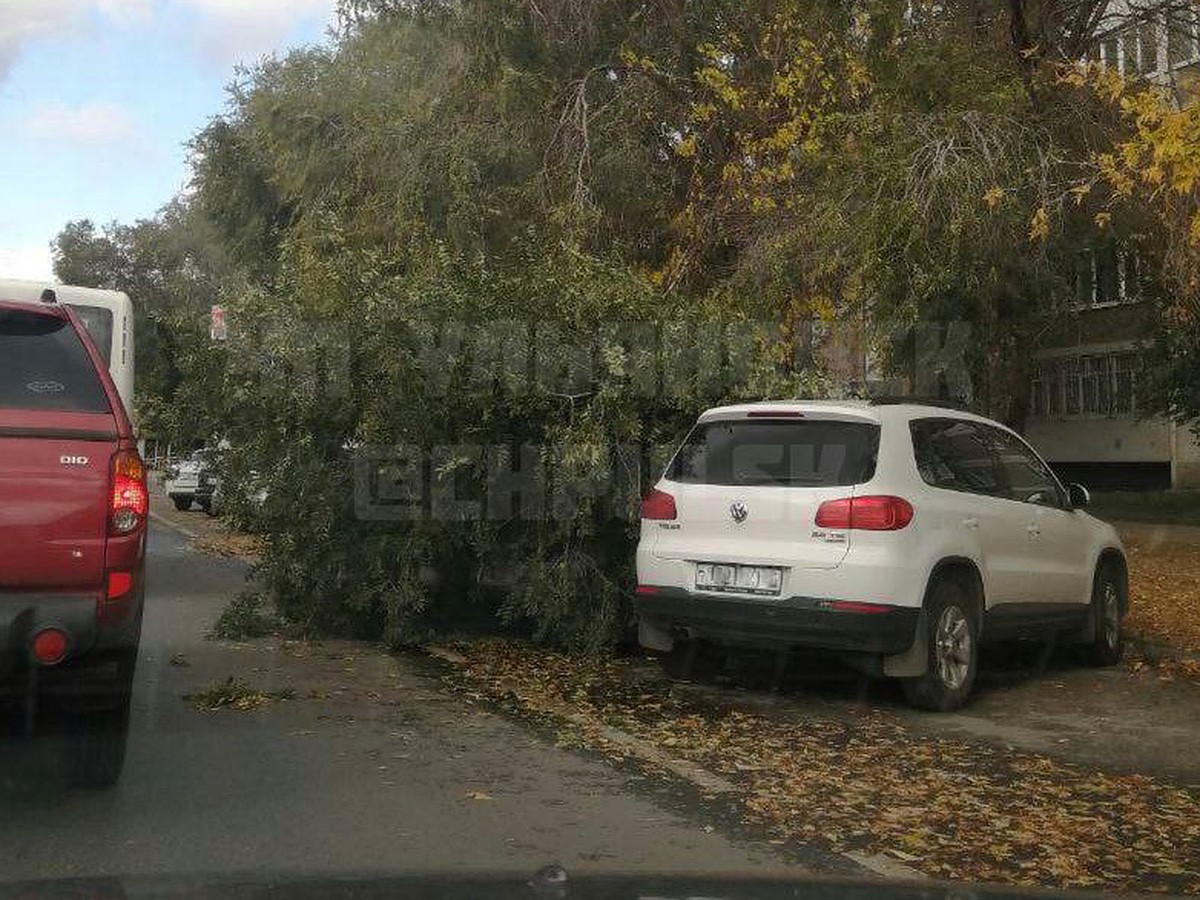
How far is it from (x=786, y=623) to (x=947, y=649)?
1.01 meters

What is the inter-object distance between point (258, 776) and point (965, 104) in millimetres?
9354

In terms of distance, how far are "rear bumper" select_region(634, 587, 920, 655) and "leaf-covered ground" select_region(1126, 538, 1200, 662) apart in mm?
3136

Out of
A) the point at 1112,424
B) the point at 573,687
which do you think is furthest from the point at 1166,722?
the point at 1112,424

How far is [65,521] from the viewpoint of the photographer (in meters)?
5.36

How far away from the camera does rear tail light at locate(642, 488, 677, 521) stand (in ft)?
28.6

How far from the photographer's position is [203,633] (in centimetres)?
1125

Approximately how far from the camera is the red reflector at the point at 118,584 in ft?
17.9

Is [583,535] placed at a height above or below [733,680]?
above

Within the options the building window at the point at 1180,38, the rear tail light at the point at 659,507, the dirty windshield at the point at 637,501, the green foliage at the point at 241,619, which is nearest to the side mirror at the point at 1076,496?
the dirty windshield at the point at 637,501

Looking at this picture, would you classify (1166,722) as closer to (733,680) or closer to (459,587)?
(733,680)

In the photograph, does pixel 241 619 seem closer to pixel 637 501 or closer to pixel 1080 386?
pixel 637 501

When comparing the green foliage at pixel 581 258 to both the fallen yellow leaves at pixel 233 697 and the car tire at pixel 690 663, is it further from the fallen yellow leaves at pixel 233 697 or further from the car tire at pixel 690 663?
the fallen yellow leaves at pixel 233 697

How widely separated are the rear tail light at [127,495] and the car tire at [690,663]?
4.22 meters

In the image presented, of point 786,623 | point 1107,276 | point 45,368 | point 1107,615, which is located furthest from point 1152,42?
point 45,368
